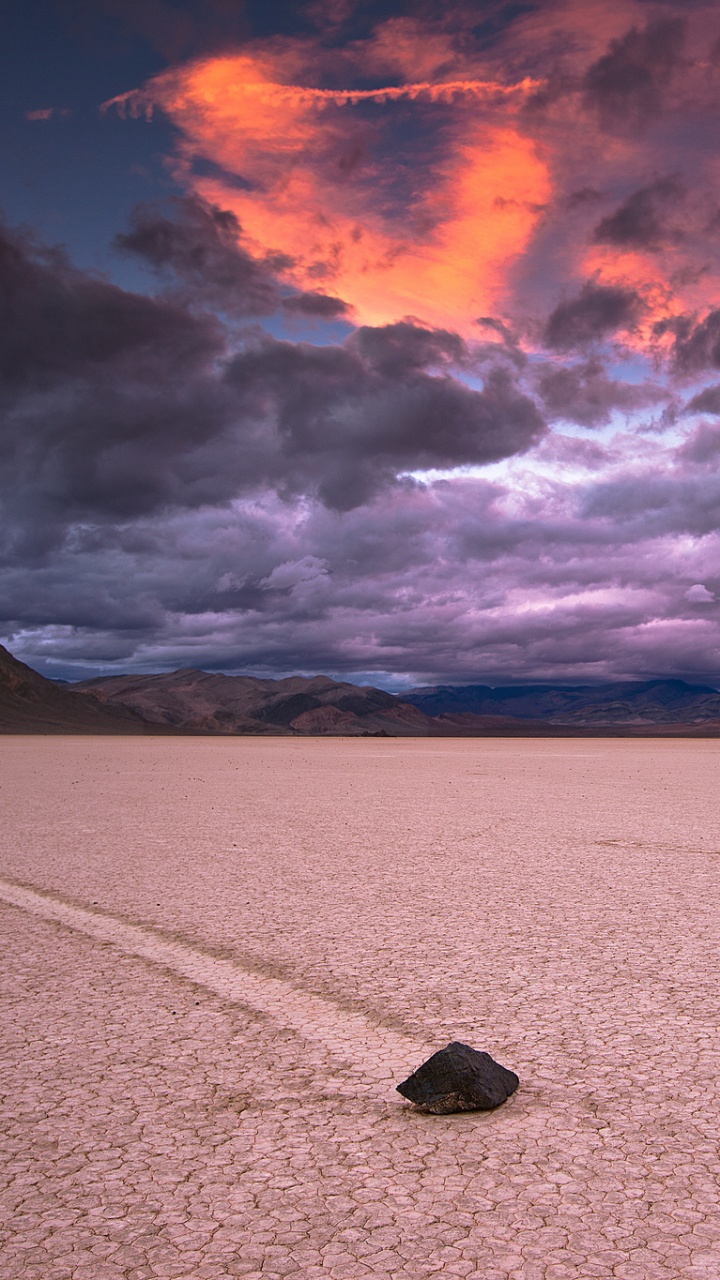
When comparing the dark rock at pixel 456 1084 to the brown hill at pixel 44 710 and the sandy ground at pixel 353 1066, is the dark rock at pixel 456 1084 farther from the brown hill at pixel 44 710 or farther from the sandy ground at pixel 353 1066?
the brown hill at pixel 44 710

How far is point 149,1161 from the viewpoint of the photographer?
3.65 m

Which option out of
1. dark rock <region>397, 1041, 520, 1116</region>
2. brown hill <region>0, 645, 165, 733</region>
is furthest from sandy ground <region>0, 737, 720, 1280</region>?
brown hill <region>0, 645, 165, 733</region>

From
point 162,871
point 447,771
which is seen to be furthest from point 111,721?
point 162,871

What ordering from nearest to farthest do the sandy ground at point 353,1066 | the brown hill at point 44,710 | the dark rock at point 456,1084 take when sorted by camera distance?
1. the sandy ground at point 353,1066
2. the dark rock at point 456,1084
3. the brown hill at point 44,710

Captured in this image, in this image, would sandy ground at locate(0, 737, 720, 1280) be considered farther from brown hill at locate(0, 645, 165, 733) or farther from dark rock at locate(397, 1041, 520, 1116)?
brown hill at locate(0, 645, 165, 733)

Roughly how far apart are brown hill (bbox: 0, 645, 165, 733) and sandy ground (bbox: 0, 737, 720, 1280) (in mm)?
103897

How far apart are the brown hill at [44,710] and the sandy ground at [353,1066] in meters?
104

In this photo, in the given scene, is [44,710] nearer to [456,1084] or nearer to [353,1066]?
[353,1066]

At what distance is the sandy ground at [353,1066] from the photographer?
10.2ft

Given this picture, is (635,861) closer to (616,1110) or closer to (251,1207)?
(616,1110)

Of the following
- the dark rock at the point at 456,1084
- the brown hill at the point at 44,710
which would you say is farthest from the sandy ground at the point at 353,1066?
the brown hill at the point at 44,710

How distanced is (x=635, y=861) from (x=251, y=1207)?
833 centimetres

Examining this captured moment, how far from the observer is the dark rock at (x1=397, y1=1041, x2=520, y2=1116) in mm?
4078

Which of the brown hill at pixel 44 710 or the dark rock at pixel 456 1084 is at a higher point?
the brown hill at pixel 44 710
